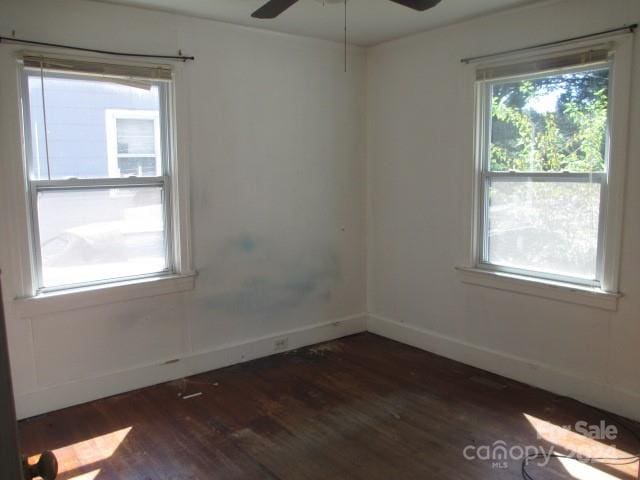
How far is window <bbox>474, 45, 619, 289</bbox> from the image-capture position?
3119 mm

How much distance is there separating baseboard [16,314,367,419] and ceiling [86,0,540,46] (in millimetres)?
2335

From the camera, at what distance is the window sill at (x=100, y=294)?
10.2 ft

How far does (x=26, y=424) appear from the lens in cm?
308

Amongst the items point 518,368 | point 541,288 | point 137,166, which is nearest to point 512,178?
point 541,288

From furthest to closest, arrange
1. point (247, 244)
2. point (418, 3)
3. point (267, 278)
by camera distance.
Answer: point (267, 278) → point (247, 244) → point (418, 3)

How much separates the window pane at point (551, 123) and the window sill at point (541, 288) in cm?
73

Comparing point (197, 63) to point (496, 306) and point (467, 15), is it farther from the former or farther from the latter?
point (496, 306)

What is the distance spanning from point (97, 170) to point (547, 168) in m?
2.86

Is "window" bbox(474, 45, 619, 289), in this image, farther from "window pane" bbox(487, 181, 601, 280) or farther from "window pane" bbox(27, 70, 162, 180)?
"window pane" bbox(27, 70, 162, 180)

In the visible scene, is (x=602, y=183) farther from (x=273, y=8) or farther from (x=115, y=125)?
(x=115, y=125)

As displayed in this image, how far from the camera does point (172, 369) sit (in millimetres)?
3686

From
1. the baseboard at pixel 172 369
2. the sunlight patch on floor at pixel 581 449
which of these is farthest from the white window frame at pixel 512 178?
the baseboard at pixel 172 369

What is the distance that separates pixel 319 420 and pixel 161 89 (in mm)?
2362

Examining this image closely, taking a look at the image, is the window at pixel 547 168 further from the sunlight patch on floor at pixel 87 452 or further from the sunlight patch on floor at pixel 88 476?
the sunlight patch on floor at pixel 88 476
